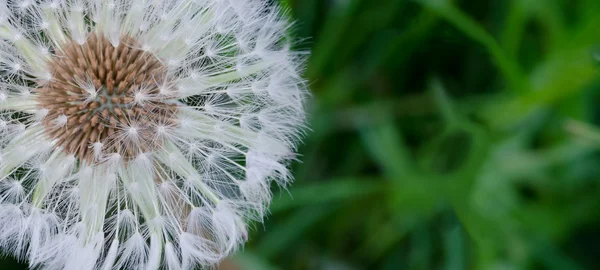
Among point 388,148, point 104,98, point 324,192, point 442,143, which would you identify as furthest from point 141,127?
point 442,143

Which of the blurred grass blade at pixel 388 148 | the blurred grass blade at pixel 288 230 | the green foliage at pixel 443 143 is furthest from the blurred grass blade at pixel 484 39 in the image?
the blurred grass blade at pixel 288 230

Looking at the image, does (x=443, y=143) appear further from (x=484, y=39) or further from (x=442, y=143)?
(x=484, y=39)

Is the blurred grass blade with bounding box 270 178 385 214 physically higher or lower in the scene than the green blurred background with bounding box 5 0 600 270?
lower

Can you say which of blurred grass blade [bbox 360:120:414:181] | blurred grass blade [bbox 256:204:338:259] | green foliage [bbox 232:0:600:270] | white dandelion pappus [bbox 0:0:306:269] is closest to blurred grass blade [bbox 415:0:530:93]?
green foliage [bbox 232:0:600:270]

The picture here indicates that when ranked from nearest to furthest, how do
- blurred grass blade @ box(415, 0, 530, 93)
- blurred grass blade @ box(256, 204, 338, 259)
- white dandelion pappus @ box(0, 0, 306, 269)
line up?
white dandelion pappus @ box(0, 0, 306, 269) → blurred grass blade @ box(415, 0, 530, 93) → blurred grass blade @ box(256, 204, 338, 259)

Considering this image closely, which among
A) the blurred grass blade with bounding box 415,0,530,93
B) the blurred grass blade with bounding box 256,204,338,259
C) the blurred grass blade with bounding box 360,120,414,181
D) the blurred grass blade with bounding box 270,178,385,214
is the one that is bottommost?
the blurred grass blade with bounding box 256,204,338,259

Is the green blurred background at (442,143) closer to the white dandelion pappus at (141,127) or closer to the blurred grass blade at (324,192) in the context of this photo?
the blurred grass blade at (324,192)

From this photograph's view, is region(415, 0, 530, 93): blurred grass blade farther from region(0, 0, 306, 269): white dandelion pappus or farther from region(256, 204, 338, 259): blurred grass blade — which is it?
region(256, 204, 338, 259): blurred grass blade
